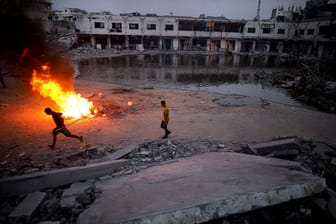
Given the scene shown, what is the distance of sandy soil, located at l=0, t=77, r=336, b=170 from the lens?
6734 millimetres

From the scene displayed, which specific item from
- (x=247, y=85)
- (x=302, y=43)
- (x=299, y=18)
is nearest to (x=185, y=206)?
(x=247, y=85)

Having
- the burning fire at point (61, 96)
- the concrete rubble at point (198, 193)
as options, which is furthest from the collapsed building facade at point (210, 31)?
the concrete rubble at point (198, 193)

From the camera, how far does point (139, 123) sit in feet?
28.4

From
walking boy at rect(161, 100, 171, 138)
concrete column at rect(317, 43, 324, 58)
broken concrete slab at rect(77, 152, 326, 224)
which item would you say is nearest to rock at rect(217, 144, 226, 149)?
walking boy at rect(161, 100, 171, 138)

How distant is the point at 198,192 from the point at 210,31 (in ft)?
147

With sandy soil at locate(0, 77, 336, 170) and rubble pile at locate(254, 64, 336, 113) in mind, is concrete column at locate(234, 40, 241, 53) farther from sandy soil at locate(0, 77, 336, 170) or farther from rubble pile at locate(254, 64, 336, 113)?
sandy soil at locate(0, 77, 336, 170)

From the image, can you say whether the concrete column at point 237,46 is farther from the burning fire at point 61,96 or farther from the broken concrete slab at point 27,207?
the broken concrete slab at point 27,207

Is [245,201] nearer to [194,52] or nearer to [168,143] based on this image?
[168,143]

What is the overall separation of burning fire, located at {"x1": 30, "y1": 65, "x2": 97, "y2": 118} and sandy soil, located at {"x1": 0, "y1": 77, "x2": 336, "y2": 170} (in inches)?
18.4

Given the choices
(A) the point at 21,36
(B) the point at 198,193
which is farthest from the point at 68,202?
(A) the point at 21,36

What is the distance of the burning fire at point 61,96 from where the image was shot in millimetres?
9458

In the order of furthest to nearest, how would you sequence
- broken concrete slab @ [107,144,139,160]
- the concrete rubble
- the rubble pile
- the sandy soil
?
the rubble pile < the sandy soil < broken concrete slab @ [107,144,139,160] < the concrete rubble

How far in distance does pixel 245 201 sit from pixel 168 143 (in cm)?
358

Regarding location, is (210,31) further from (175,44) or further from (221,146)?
(221,146)
